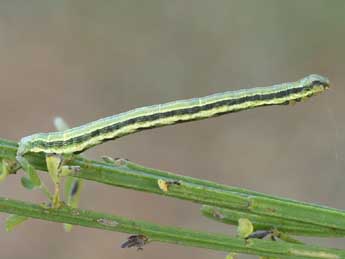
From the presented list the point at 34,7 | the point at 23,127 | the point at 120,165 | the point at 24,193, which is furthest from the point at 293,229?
the point at 34,7

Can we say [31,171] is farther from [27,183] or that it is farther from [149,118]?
[149,118]

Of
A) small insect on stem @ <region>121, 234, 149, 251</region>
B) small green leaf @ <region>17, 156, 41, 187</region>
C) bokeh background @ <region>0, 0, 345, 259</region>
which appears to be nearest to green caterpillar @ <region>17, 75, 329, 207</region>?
small green leaf @ <region>17, 156, 41, 187</region>

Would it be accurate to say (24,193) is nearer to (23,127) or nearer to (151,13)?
(23,127)

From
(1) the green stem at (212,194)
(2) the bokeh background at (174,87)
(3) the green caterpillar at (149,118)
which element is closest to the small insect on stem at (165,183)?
(1) the green stem at (212,194)

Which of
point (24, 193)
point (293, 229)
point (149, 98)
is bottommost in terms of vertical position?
point (293, 229)

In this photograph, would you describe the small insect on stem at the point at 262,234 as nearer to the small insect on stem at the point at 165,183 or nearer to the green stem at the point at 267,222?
the green stem at the point at 267,222

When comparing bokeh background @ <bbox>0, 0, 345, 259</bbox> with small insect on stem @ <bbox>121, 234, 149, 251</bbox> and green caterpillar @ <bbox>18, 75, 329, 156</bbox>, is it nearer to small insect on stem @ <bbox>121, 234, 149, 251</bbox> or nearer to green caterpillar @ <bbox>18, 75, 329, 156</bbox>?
green caterpillar @ <bbox>18, 75, 329, 156</bbox>

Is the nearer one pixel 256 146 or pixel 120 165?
pixel 120 165

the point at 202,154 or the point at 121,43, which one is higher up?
the point at 121,43
